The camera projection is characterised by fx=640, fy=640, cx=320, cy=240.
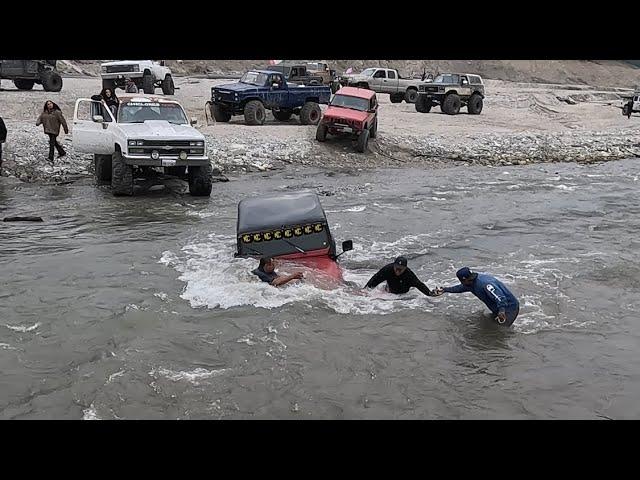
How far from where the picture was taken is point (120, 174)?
14.4 m

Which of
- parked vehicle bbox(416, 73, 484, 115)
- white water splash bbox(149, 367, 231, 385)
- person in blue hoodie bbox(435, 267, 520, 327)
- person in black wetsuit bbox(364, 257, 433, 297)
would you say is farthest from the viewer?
parked vehicle bbox(416, 73, 484, 115)

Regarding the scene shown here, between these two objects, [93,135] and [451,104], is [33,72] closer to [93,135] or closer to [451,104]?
[93,135]

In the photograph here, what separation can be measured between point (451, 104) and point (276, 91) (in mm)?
9913

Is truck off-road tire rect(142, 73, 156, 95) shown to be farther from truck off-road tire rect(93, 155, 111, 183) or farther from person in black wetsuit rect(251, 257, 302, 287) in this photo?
person in black wetsuit rect(251, 257, 302, 287)

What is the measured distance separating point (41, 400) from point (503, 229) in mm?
10168

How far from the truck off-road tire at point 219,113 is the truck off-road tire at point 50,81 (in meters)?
7.28

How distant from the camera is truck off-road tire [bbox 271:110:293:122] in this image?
936 inches

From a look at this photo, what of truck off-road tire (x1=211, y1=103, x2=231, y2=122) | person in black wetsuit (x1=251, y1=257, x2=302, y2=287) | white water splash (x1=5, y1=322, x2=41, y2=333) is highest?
truck off-road tire (x1=211, y1=103, x2=231, y2=122)

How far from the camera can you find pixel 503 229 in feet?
44.8

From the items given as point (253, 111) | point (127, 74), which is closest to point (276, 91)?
point (253, 111)

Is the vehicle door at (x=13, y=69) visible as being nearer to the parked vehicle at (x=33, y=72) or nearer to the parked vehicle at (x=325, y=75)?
the parked vehicle at (x=33, y=72)

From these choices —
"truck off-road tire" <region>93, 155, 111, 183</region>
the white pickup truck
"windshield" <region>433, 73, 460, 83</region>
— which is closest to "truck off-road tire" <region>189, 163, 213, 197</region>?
the white pickup truck

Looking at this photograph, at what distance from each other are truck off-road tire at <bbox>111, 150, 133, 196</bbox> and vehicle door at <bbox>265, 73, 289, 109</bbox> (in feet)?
29.4
